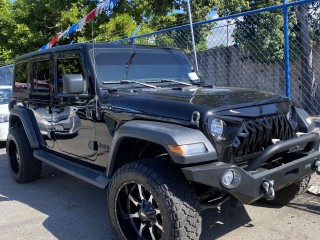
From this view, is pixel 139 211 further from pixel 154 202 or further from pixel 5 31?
pixel 5 31

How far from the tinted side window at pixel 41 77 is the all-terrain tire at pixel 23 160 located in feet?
2.40

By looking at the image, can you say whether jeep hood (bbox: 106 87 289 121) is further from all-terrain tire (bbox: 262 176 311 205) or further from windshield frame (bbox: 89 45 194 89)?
all-terrain tire (bbox: 262 176 311 205)

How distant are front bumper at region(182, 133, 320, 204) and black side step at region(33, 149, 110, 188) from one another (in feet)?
3.71

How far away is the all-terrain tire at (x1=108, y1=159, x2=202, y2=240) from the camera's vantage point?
263 cm

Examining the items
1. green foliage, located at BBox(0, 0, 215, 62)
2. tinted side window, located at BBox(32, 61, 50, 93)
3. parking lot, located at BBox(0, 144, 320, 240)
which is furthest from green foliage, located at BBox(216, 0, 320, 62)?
green foliage, located at BBox(0, 0, 215, 62)

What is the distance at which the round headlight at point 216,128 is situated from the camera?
2.72 metres

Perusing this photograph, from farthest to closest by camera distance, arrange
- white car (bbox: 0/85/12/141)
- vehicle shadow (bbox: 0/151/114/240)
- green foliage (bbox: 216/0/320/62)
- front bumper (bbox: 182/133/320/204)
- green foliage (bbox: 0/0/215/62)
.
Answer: green foliage (bbox: 0/0/215/62), white car (bbox: 0/85/12/141), green foliage (bbox: 216/0/320/62), vehicle shadow (bbox: 0/151/114/240), front bumper (bbox: 182/133/320/204)

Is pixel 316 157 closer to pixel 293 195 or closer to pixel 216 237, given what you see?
pixel 293 195

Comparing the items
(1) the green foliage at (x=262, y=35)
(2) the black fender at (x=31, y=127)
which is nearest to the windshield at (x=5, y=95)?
(2) the black fender at (x=31, y=127)

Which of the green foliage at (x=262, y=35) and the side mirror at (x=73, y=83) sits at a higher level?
the green foliage at (x=262, y=35)

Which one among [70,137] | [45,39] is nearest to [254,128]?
Result: [70,137]

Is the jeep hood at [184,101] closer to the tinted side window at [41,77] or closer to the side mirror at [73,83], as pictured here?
the side mirror at [73,83]

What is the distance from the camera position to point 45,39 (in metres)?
14.5

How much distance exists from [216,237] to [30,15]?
1329 centimetres
